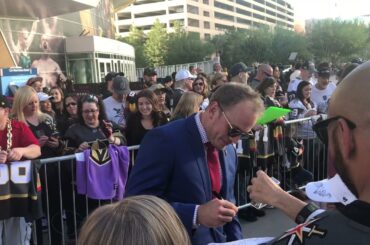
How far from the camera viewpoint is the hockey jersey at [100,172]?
14.8 feet

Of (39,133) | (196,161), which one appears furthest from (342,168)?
(39,133)

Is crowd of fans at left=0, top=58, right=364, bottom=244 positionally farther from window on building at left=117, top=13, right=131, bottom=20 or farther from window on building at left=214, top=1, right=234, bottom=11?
window on building at left=214, top=1, right=234, bottom=11

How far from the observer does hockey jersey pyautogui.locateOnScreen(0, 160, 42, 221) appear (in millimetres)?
3893

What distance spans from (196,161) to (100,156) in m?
2.39

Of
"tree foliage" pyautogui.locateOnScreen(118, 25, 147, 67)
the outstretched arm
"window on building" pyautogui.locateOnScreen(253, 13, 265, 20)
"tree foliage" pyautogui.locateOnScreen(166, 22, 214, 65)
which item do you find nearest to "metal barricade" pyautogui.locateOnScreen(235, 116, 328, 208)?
the outstretched arm

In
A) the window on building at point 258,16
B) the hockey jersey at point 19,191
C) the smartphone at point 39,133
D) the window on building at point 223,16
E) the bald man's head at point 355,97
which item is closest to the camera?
the bald man's head at point 355,97

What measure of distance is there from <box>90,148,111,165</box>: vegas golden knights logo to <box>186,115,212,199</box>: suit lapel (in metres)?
2.30

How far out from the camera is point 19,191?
3953mm

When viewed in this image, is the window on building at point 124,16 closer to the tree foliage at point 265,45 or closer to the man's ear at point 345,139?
the tree foliage at point 265,45

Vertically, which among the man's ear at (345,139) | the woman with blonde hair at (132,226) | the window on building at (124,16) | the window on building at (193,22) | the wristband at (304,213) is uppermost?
the window on building at (124,16)

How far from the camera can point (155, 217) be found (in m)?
1.32

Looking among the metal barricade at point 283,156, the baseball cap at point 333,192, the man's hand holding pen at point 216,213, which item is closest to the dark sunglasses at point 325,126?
the baseball cap at point 333,192

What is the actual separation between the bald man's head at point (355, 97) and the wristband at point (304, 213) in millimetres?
452

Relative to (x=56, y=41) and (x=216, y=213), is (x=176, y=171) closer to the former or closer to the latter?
(x=216, y=213)
